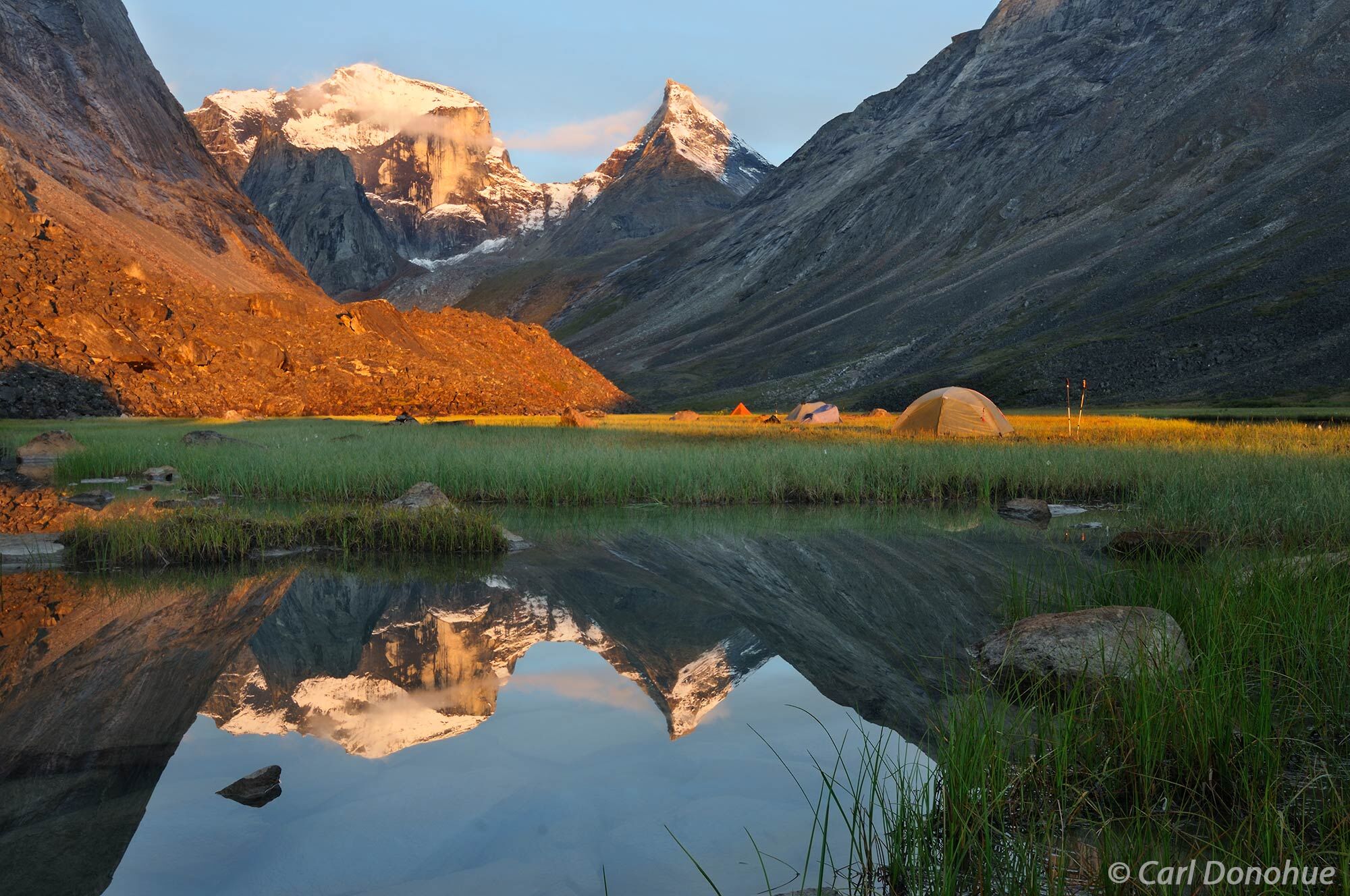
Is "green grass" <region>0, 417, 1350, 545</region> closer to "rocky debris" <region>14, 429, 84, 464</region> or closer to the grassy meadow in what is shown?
the grassy meadow

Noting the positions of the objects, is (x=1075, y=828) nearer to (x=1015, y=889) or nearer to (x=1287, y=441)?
(x=1015, y=889)

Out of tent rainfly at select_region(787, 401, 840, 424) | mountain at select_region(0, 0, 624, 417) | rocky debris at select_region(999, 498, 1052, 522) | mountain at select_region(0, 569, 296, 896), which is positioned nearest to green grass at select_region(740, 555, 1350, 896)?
mountain at select_region(0, 569, 296, 896)

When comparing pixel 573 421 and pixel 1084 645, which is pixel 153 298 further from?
pixel 1084 645

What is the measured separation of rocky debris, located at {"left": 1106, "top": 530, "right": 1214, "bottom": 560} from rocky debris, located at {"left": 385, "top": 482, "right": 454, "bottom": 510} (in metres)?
10.4

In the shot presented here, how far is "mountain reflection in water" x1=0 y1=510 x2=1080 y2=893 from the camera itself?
189 inches

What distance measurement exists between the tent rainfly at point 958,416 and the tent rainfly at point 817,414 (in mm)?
12128

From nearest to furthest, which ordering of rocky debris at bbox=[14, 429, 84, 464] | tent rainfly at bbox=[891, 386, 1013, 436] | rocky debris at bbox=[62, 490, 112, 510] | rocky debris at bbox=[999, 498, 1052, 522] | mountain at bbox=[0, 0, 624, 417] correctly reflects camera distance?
rocky debris at bbox=[999, 498, 1052, 522]
rocky debris at bbox=[62, 490, 112, 510]
rocky debris at bbox=[14, 429, 84, 464]
tent rainfly at bbox=[891, 386, 1013, 436]
mountain at bbox=[0, 0, 624, 417]

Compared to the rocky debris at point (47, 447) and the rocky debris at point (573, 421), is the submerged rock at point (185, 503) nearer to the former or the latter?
the rocky debris at point (47, 447)

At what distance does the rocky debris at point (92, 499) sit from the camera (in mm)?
18297

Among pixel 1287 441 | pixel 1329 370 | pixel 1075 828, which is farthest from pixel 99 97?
pixel 1329 370

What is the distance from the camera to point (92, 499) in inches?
763

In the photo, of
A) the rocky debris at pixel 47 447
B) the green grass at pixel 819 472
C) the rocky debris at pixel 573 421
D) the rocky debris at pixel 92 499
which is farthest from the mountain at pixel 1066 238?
the rocky debris at pixel 92 499

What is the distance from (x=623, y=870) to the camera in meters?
4.64

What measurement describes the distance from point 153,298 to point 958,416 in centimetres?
4309
